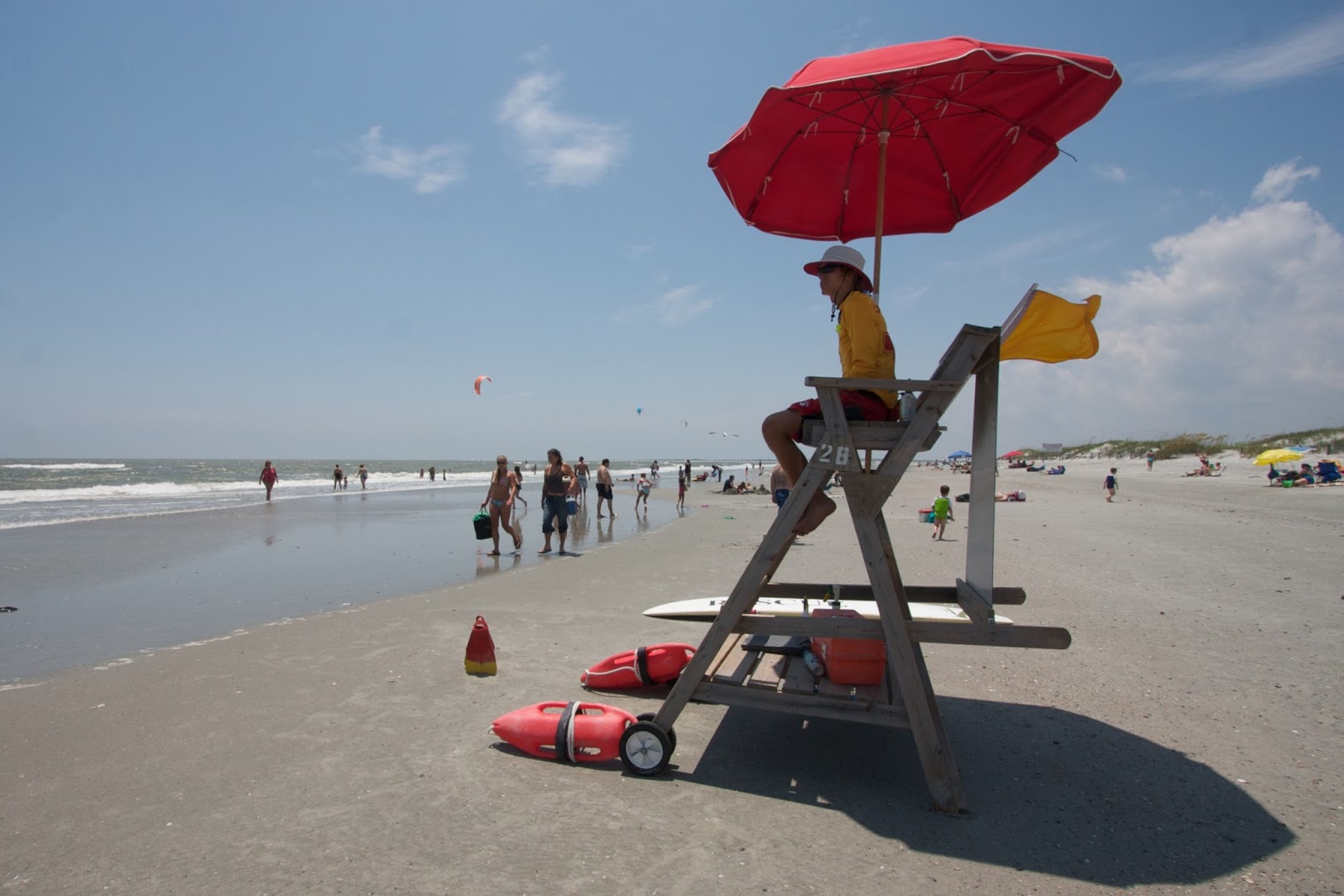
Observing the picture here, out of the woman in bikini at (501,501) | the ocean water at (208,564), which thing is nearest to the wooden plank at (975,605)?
the ocean water at (208,564)

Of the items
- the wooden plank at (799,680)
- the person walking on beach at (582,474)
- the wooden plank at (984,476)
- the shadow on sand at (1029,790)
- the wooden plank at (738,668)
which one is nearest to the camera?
the shadow on sand at (1029,790)

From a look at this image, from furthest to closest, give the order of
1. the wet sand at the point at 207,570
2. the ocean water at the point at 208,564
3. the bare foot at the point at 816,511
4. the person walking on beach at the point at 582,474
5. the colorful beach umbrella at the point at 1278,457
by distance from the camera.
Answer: the colorful beach umbrella at the point at 1278,457 → the person walking on beach at the point at 582,474 → the ocean water at the point at 208,564 → the wet sand at the point at 207,570 → the bare foot at the point at 816,511

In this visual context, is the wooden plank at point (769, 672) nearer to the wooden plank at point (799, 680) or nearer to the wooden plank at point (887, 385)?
the wooden plank at point (799, 680)

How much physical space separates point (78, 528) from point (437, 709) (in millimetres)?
21214

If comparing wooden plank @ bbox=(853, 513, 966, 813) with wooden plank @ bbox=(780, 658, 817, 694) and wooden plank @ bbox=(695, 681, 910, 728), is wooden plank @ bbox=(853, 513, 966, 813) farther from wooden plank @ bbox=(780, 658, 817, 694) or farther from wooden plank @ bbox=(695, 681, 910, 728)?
wooden plank @ bbox=(780, 658, 817, 694)

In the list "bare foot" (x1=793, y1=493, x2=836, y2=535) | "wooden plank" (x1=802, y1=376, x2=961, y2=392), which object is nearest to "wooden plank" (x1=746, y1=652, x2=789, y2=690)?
"bare foot" (x1=793, y1=493, x2=836, y2=535)

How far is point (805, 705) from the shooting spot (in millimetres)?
3881

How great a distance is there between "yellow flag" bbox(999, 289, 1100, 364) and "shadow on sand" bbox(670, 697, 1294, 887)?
7.47 ft

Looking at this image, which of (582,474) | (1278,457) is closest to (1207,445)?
(1278,457)

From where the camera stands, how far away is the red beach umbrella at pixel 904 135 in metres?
3.54

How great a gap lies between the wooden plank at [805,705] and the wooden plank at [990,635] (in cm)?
43

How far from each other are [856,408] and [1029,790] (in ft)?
7.33

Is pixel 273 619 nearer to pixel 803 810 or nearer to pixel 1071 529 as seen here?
pixel 803 810

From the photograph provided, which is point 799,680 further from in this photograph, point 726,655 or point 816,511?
point 816,511
